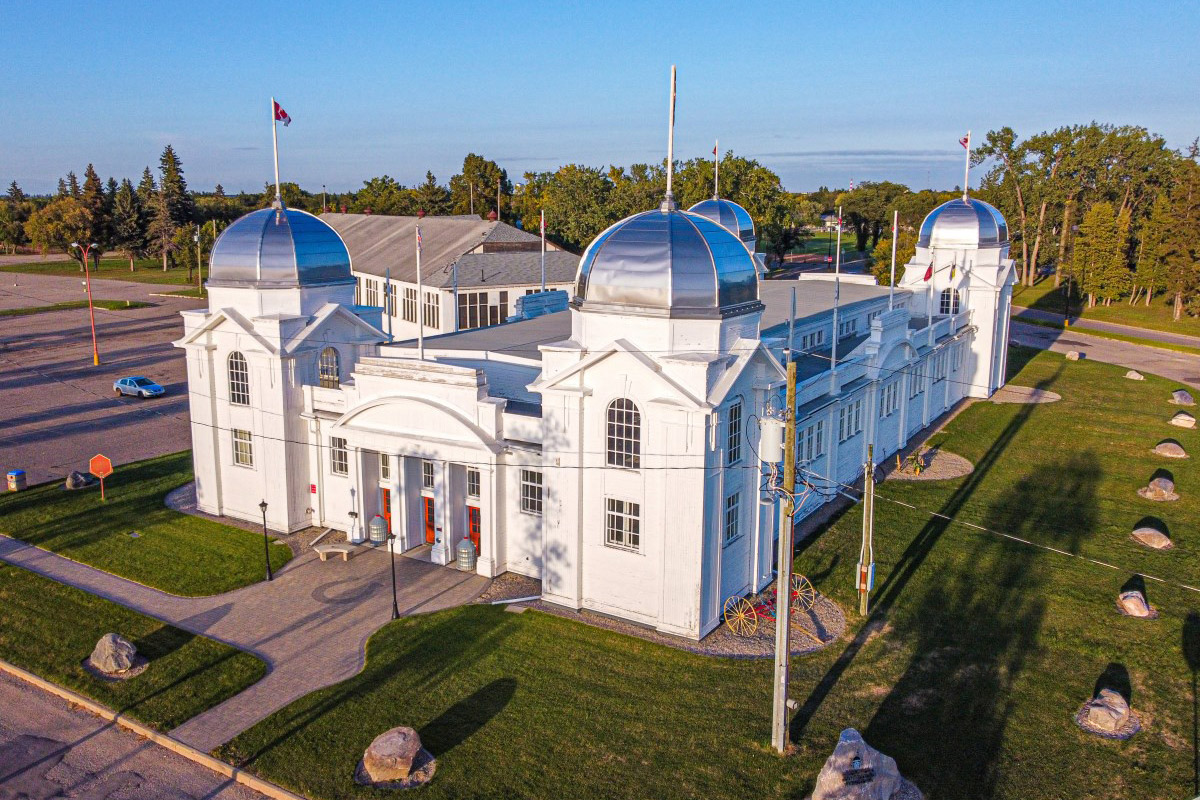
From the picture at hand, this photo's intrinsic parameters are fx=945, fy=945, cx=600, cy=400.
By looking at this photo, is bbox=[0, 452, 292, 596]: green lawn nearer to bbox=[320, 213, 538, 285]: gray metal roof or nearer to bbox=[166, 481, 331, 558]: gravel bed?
bbox=[166, 481, 331, 558]: gravel bed

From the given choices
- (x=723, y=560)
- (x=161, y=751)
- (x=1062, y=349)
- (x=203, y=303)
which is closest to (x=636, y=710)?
(x=723, y=560)

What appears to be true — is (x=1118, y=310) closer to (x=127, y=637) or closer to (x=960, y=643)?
(x=960, y=643)

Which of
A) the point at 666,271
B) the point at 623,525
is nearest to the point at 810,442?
the point at 623,525

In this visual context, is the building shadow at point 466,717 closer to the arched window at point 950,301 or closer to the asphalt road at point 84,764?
the asphalt road at point 84,764

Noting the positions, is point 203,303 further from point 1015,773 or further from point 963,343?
point 1015,773

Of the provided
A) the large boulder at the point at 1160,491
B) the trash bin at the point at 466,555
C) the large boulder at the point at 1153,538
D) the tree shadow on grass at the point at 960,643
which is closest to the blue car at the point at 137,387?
the trash bin at the point at 466,555
